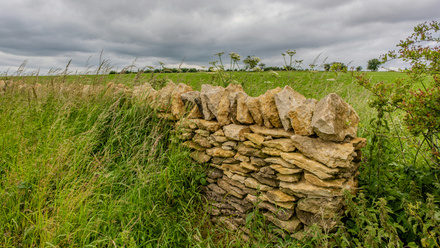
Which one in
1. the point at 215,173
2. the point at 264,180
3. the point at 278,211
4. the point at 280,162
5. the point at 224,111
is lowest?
the point at 278,211

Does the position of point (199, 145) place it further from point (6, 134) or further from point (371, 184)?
point (6, 134)

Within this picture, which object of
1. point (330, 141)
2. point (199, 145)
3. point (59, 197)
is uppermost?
point (330, 141)

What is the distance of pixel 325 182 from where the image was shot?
2.38 metres

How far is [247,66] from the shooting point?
4738 millimetres

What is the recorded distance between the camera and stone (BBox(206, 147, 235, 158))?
126 inches

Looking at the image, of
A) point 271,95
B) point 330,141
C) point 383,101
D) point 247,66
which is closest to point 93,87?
point 247,66

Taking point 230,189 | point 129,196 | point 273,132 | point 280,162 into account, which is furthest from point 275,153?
point 129,196

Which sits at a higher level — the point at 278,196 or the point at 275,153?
the point at 275,153

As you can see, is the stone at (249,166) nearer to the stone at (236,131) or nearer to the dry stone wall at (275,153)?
the dry stone wall at (275,153)

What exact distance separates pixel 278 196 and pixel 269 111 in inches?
36.1

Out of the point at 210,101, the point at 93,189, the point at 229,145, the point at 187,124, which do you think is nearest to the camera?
the point at 93,189

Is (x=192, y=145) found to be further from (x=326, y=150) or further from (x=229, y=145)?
(x=326, y=150)

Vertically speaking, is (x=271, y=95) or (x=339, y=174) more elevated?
(x=271, y=95)

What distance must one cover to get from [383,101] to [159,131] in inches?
119
